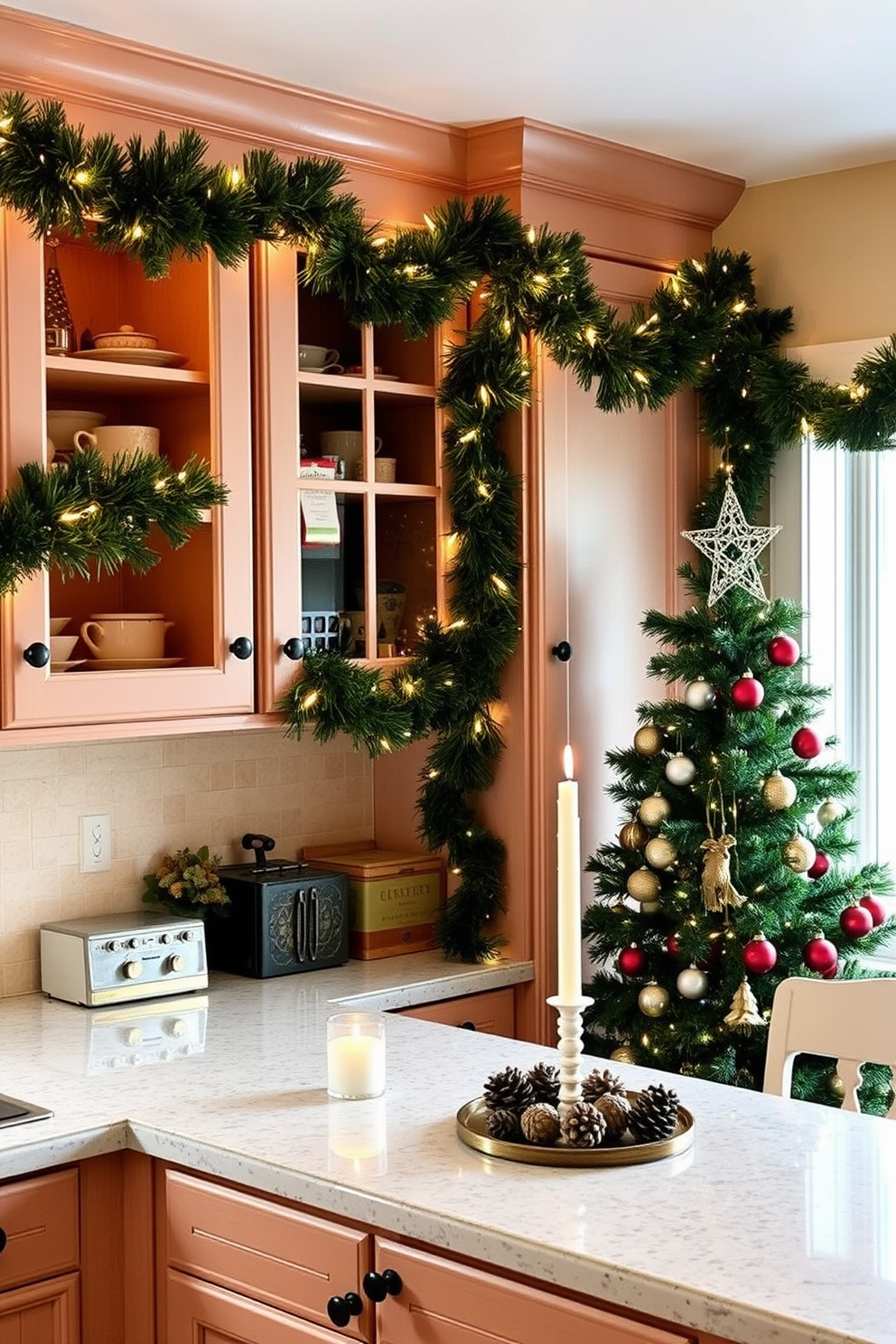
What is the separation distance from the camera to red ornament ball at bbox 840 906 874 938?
122 inches

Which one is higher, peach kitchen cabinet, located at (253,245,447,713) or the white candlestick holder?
peach kitchen cabinet, located at (253,245,447,713)

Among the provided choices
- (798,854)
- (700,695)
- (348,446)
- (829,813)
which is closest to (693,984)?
(798,854)

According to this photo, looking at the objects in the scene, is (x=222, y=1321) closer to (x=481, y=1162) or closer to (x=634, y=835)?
(x=481, y=1162)

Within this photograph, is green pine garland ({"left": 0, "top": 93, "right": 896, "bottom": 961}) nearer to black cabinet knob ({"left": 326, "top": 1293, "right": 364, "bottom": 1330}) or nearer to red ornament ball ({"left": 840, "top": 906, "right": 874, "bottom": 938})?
red ornament ball ({"left": 840, "top": 906, "right": 874, "bottom": 938})

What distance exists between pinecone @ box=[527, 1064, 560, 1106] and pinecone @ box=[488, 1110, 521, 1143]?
52 mm

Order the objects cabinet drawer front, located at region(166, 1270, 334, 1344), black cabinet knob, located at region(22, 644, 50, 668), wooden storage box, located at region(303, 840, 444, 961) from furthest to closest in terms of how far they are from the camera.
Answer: wooden storage box, located at region(303, 840, 444, 961) < black cabinet knob, located at region(22, 644, 50, 668) < cabinet drawer front, located at region(166, 1270, 334, 1344)

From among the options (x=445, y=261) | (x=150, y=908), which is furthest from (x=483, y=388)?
(x=150, y=908)

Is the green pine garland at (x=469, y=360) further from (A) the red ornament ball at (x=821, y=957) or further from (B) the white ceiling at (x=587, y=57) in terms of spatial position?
(A) the red ornament ball at (x=821, y=957)

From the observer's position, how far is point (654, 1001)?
10.3ft

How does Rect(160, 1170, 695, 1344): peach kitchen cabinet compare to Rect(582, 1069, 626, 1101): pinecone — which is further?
Rect(582, 1069, 626, 1101): pinecone

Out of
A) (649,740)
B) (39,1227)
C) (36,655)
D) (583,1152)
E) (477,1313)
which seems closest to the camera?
(477,1313)

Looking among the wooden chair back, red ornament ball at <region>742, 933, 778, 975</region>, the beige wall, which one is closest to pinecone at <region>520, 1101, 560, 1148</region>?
the wooden chair back

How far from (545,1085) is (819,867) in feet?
4.10

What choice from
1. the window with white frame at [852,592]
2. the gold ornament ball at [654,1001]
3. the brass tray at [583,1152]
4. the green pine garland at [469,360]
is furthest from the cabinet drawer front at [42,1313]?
the window with white frame at [852,592]
